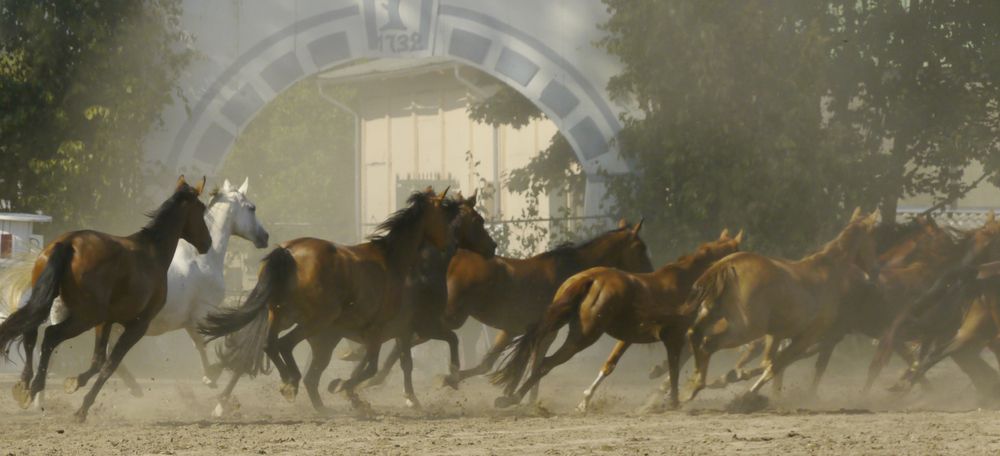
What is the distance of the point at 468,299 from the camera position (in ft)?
47.9

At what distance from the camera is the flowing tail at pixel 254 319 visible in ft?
40.5

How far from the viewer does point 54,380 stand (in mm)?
16703

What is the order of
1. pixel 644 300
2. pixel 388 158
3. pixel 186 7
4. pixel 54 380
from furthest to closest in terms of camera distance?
pixel 388 158, pixel 186 7, pixel 54 380, pixel 644 300

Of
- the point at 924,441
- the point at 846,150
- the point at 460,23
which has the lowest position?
the point at 924,441

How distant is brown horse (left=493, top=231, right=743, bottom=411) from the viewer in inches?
498

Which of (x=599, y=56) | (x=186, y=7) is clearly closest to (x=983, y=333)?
(x=599, y=56)

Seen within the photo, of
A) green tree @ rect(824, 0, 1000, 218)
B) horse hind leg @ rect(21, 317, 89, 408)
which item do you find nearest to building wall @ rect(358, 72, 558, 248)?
green tree @ rect(824, 0, 1000, 218)

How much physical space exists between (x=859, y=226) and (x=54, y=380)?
8.32m

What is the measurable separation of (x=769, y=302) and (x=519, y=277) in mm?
2534

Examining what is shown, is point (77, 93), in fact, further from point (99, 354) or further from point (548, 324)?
point (548, 324)

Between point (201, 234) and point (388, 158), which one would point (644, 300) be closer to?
point (201, 234)

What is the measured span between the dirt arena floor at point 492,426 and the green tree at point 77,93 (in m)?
2.89

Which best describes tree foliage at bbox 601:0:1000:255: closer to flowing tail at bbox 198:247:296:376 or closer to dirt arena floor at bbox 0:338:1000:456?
dirt arena floor at bbox 0:338:1000:456

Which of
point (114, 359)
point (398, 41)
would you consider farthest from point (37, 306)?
point (398, 41)
